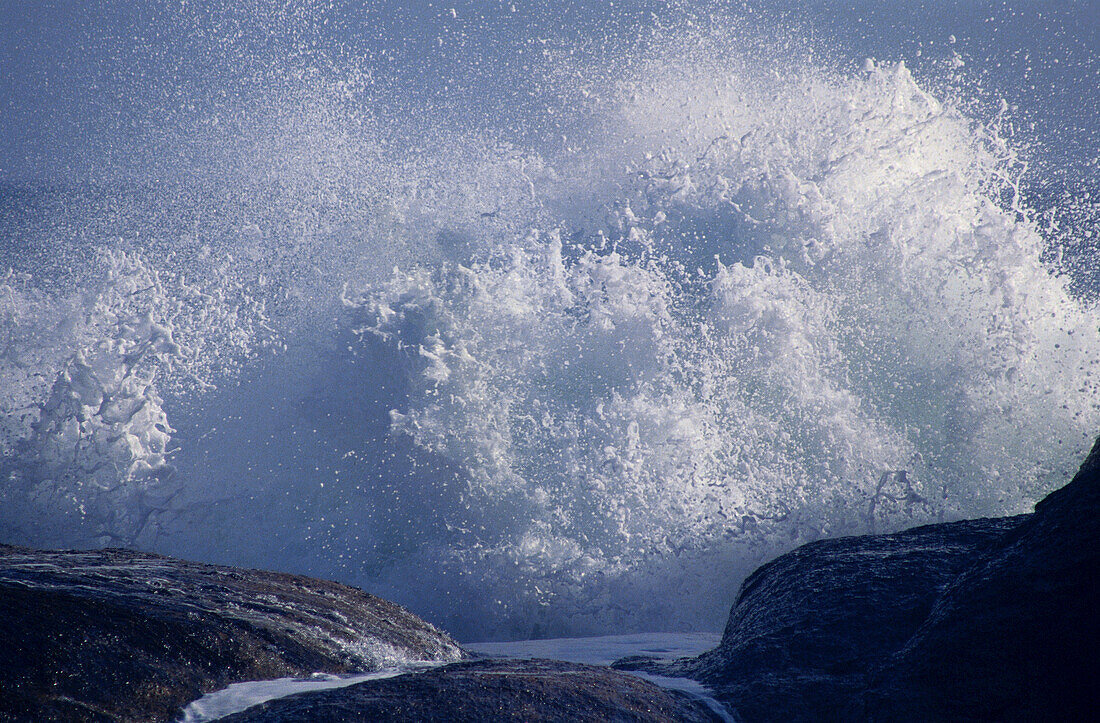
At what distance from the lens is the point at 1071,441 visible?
7523 mm

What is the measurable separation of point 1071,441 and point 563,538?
5.42m

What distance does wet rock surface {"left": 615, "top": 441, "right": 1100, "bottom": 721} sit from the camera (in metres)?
2.28

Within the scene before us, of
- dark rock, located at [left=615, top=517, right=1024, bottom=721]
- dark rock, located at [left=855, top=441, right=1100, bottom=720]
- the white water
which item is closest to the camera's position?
dark rock, located at [left=855, top=441, right=1100, bottom=720]

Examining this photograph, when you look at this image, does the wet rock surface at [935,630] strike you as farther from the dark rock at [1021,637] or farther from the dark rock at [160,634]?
the dark rock at [160,634]

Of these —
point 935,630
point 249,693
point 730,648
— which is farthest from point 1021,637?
point 249,693

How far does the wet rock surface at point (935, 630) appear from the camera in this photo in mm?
2279

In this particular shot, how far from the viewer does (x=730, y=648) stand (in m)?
3.32

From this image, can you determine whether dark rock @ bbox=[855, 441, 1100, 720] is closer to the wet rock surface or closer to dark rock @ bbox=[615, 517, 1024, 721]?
the wet rock surface

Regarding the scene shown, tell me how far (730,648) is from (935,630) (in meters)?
0.98

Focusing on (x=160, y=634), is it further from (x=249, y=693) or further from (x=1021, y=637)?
(x=1021, y=637)

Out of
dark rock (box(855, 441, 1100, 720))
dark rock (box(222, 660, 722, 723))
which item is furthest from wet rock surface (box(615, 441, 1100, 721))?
dark rock (box(222, 660, 722, 723))

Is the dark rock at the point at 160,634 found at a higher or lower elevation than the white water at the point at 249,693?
higher

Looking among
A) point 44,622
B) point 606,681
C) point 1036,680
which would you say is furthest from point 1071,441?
point 44,622

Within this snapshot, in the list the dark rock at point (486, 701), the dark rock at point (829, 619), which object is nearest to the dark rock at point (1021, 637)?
the dark rock at point (829, 619)
